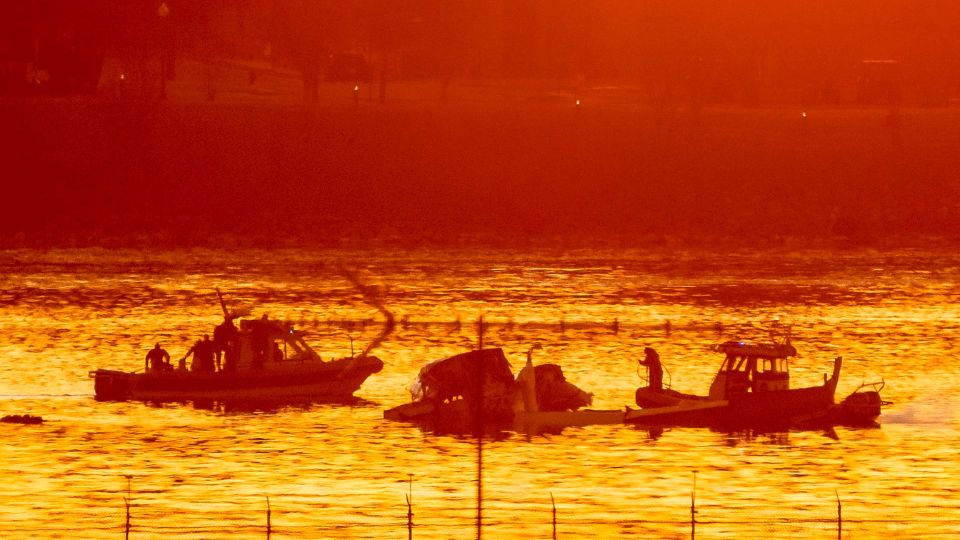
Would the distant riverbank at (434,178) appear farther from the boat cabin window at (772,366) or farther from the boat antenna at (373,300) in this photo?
the boat cabin window at (772,366)

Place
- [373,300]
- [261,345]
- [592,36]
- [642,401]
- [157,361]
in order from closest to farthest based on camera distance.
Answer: [642,401]
[261,345]
[157,361]
[373,300]
[592,36]

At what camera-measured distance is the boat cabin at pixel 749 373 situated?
44.0m

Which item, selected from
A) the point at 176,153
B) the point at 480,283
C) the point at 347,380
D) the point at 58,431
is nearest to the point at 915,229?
the point at 480,283

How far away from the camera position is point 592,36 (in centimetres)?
10469

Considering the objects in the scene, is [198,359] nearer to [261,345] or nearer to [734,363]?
[261,345]

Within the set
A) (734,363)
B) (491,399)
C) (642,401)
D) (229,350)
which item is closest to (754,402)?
(734,363)

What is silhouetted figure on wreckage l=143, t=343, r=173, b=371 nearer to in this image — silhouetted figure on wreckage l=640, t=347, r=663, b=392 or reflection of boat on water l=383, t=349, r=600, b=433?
reflection of boat on water l=383, t=349, r=600, b=433

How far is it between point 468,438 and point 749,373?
5.96m

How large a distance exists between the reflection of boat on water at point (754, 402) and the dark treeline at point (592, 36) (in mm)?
47203

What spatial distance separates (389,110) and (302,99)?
5.87m

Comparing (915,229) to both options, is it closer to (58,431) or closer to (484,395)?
(484,395)

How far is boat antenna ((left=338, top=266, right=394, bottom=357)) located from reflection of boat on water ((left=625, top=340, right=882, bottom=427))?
9699 millimetres

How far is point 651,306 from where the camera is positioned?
63.1 meters

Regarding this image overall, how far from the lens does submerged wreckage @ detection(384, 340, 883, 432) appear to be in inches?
1719
